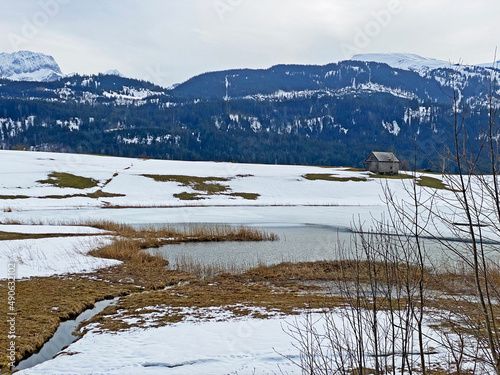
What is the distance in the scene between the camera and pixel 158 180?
67375mm

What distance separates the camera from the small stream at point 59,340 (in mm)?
9655

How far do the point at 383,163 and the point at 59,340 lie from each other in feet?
281

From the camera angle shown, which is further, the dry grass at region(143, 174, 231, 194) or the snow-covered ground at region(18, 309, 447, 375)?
the dry grass at region(143, 174, 231, 194)

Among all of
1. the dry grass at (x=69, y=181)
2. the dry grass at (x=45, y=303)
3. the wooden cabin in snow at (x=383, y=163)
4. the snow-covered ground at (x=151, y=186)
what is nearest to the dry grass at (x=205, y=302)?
the dry grass at (x=45, y=303)

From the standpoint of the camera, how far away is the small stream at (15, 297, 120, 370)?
380 inches

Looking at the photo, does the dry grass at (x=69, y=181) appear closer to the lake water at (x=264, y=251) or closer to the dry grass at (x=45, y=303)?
the lake water at (x=264, y=251)

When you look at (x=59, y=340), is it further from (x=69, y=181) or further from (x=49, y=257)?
(x=69, y=181)

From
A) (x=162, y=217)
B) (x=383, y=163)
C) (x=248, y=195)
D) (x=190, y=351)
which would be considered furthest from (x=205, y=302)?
(x=383, y=163)

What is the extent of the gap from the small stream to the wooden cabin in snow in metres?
82.0

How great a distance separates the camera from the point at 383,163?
88250 mm

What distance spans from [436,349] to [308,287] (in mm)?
8180

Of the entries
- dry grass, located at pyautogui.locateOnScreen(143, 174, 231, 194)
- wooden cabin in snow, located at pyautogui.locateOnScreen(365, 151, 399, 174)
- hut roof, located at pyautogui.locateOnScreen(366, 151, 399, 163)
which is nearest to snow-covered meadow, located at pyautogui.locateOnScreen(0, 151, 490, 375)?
dry grass, located at pyautogui.locateOnScreen(143, 174, 231, 194)

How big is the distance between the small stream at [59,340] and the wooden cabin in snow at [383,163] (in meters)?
82.0

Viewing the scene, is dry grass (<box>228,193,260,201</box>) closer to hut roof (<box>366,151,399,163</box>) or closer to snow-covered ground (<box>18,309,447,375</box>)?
hut roof (<box>366,151,399,163</box>)
